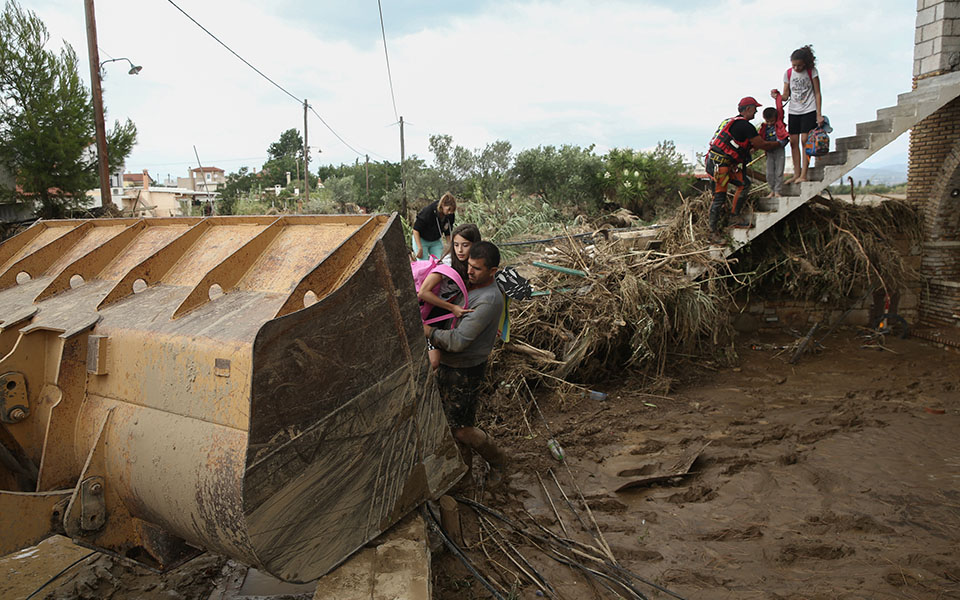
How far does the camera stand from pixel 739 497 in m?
5.00

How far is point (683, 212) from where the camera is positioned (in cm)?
945

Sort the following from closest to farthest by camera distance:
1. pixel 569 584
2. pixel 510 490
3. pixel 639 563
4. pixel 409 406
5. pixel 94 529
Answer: pixel 94 529 < pixel 409 406 < pixel 569 584 < pixel 639 563 < pixel 510 490

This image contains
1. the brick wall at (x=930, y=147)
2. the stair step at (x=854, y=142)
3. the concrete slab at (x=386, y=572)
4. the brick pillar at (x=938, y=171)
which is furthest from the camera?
the brick wall at (x=930, y=147)

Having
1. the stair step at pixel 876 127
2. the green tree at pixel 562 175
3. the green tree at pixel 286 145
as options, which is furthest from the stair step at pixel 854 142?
the green tree at pixel 286 145

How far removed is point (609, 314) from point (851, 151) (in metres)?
4.74

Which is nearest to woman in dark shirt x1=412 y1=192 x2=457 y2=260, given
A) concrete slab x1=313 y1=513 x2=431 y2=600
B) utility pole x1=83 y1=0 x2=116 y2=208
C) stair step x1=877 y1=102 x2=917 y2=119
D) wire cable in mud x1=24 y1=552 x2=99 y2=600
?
wire cable in mud x1=24 y1=552 x2=99 y2=600

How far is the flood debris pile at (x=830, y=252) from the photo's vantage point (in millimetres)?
9469

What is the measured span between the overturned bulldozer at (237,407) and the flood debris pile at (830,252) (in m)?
7.95

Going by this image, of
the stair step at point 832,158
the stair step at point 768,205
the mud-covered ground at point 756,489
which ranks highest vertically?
the stair step at point 832,158

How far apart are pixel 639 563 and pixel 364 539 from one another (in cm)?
217

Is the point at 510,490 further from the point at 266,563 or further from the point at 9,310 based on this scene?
the point at 9,310

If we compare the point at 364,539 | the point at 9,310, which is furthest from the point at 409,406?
the point at 9,310

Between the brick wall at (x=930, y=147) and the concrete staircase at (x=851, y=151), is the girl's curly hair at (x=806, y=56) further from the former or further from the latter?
the brick wall at (x=930, y=147)

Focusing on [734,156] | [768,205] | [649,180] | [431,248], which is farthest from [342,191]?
[734,156]
